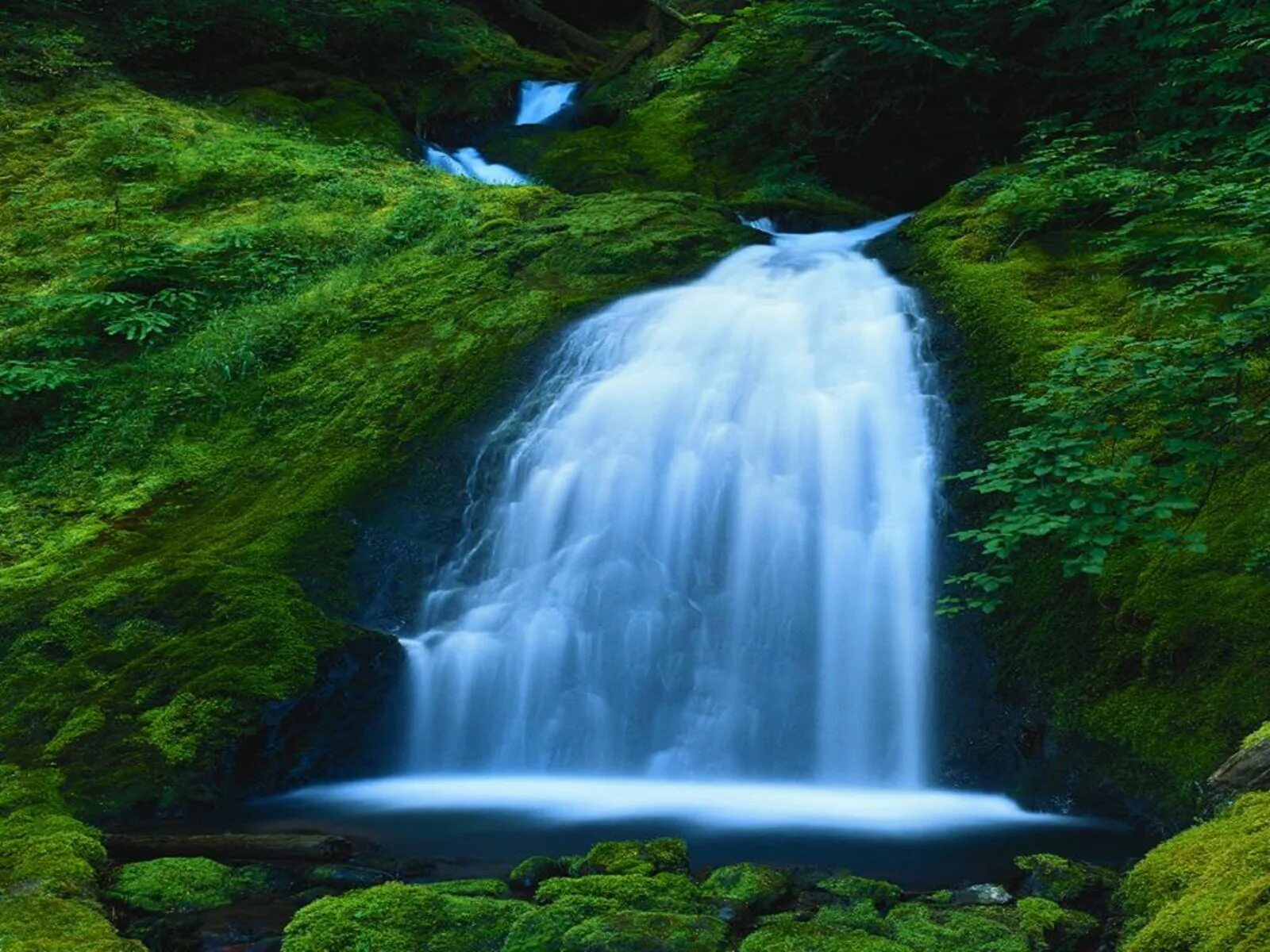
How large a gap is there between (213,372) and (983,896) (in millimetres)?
7595

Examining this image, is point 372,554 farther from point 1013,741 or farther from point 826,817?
point 1013,741

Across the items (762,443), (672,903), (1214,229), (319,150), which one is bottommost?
(672,903)

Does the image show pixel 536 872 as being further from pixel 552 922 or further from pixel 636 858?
pixel 552 922

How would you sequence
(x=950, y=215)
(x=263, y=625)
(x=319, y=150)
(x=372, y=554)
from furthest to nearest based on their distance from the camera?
(x=319, y=150) → (x=950, y=215) → (x=372, y=554) → (x=263, y=625)

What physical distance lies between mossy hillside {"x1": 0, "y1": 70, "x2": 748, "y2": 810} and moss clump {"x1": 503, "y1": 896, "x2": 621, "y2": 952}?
273 cm

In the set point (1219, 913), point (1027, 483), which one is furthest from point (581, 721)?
point (1219, 913)

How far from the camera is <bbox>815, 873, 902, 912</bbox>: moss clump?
13.8 ft

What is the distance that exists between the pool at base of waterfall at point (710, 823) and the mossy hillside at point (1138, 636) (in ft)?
1.44

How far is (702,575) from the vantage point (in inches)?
275

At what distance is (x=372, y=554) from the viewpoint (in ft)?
24.3

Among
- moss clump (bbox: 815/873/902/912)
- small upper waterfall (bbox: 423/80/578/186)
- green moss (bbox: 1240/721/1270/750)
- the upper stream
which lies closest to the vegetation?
moss clump (bbox: 815/873/902/912)

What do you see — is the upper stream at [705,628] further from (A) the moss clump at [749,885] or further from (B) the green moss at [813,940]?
(B) the green moss at [813,940]

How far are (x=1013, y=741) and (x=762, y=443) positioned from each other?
2.70 m

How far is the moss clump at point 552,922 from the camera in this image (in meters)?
3.77
